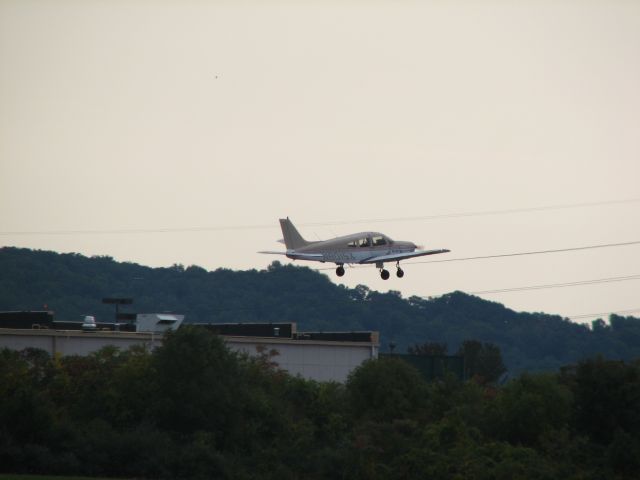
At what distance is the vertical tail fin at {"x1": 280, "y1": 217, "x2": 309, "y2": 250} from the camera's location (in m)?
73.6

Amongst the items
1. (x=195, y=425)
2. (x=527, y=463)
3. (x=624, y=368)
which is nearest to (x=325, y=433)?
(x=195, y=425)

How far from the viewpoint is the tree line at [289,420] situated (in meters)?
70.7

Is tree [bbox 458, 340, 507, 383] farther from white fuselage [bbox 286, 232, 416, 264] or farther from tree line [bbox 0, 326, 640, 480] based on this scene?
white fuselage [bbox 286, 232, 416, 264]

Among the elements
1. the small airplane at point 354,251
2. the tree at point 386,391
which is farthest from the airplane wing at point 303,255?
the tree at point 386,391

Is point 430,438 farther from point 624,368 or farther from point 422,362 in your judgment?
point 422,362

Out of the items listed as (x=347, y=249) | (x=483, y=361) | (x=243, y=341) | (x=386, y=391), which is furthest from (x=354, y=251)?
(x=483, y=361)

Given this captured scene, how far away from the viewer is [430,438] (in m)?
75.1

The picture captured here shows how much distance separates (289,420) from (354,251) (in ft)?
45.2

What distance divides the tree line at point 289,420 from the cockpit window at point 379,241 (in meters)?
11.2

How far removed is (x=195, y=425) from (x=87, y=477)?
32.8ft

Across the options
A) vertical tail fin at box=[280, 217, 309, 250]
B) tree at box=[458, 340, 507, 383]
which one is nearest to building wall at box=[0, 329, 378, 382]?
vertical tail fin at box=[280, 217, 309, 250]

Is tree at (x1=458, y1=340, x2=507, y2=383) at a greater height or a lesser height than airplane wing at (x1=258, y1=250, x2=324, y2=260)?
lesser

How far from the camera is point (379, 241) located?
7238cm

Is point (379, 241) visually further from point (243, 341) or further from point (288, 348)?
point (288, 348)
